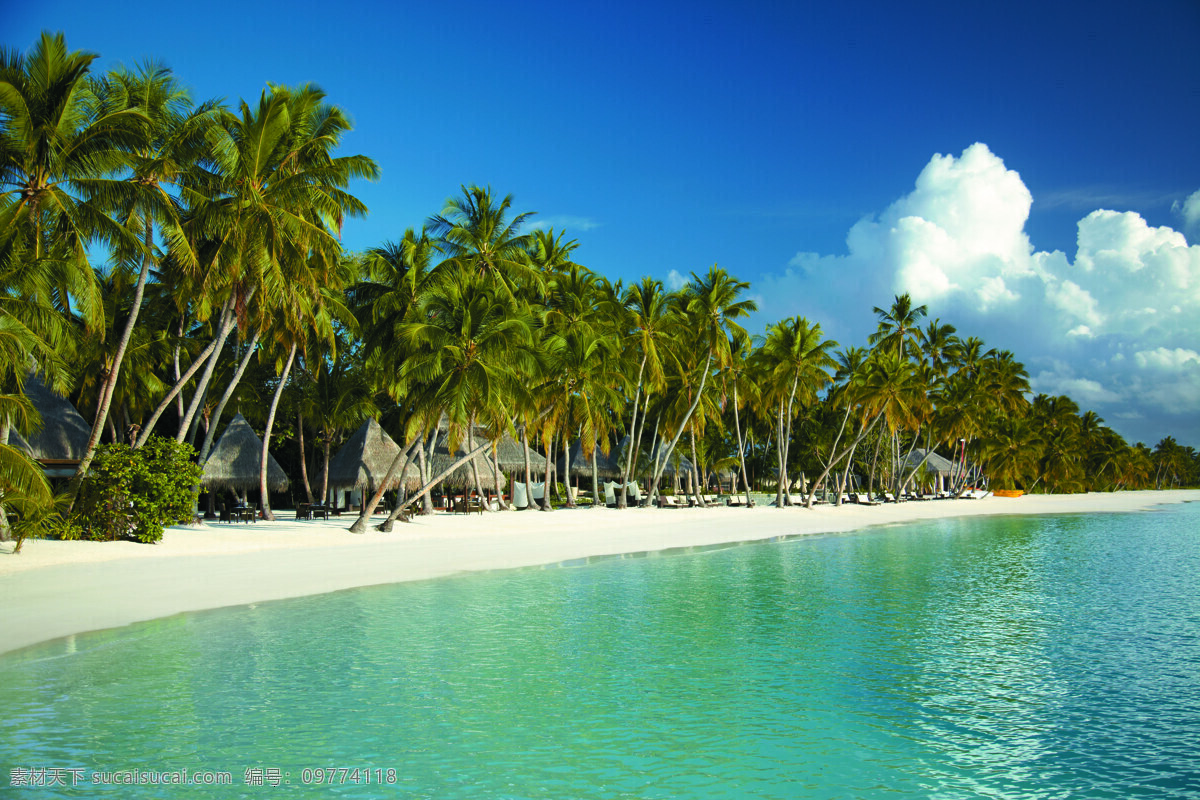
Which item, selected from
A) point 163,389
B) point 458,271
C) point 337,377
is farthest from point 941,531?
point 163,389

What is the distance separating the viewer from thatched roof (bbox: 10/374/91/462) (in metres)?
22.7

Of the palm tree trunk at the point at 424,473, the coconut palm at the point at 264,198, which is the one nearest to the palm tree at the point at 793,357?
the palm tree trunk at the point at 424,473

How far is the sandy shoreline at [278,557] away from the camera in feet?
36.1

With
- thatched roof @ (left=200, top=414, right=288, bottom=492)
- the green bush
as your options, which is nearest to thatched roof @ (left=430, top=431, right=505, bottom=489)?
thatched roof @ (left=200, top=414, right=288, bottom=492)

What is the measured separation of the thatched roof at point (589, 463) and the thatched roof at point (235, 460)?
18765mm

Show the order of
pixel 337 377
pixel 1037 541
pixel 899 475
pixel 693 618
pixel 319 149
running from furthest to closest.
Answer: pixel 899 475 < pixel 337 377 < pixel 1037 541 < pixel 319 149 < pixel 693 618

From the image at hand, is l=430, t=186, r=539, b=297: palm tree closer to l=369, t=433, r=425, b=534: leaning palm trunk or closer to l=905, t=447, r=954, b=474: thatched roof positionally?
l=369, t=433, r=425, b=534: leaning palm trunk

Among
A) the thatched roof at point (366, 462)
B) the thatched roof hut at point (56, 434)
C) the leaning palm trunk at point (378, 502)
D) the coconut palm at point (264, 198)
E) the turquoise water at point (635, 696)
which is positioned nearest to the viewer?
the turquoise water at point (635, 696)

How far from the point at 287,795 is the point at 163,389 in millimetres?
24000

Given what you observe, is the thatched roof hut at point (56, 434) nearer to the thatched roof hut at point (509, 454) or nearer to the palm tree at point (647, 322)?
the thatched roof hut at point (509, 454)

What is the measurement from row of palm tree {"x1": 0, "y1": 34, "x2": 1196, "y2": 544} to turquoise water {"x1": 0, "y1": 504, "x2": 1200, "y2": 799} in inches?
260

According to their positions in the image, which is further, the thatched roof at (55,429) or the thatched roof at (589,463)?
the thatched roof at (589,463)

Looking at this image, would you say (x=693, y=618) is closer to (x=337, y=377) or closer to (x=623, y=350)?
(x=623, y=350)

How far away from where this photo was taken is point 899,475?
52281mm
